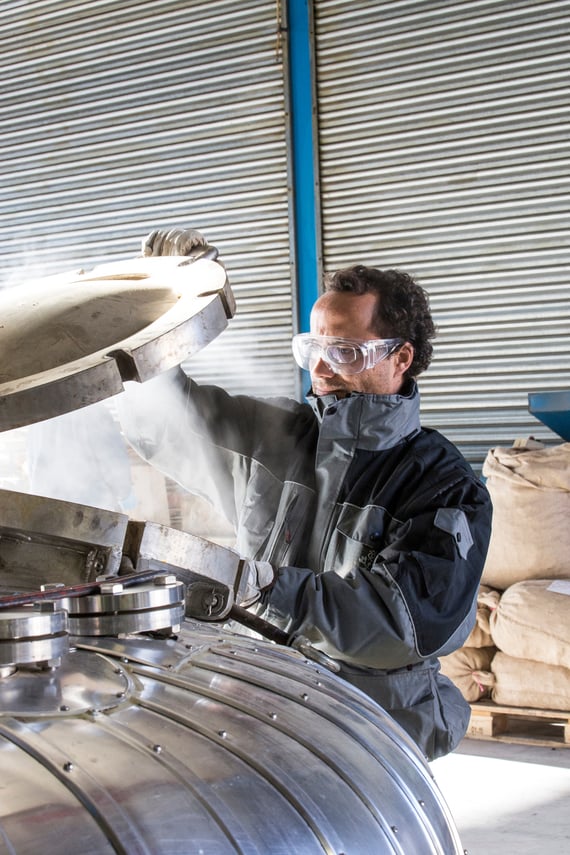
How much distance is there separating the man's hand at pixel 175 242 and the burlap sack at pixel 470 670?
246 centimetres

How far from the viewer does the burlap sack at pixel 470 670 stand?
382cm

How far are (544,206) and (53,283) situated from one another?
10.2 feet

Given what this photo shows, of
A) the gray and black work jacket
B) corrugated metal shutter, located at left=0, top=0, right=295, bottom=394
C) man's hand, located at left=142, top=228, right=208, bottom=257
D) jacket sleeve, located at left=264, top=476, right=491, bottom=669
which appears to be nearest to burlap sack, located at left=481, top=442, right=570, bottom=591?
corrugated metal shutter, located at left=0, top=0, right=295, bottom=394

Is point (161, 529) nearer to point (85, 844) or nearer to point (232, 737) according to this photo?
point (232, 737)

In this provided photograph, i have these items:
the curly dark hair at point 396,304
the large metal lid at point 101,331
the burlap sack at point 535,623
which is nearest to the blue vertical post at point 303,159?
the burlap sack at point 535,623

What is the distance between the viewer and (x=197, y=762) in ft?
3.00

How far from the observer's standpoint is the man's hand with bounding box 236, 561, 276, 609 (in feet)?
4.94

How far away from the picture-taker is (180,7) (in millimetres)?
5230

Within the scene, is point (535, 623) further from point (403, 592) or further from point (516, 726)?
point (403, 592)

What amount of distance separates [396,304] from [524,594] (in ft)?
6.14

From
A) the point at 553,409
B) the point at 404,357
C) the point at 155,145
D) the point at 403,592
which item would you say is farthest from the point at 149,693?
the point at 155,145

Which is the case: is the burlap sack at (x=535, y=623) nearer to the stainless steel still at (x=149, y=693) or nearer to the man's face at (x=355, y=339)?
the man's face at (x=355, y=339)

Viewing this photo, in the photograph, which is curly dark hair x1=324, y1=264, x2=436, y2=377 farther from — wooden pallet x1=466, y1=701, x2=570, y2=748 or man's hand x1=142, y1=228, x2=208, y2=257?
wooden pallet x1=466, y1=701, x2=570, y2=748

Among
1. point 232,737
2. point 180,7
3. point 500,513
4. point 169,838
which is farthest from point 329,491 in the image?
point 180,7
